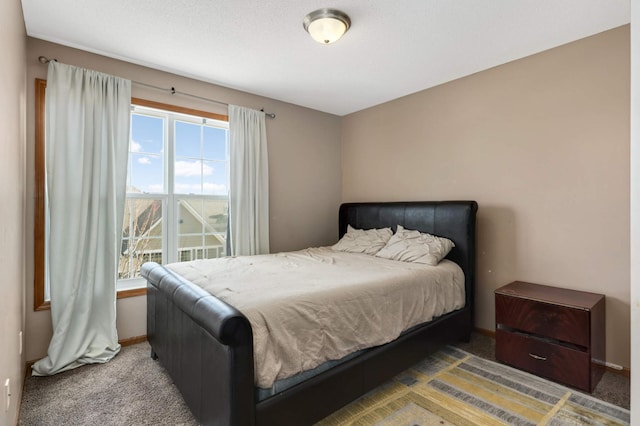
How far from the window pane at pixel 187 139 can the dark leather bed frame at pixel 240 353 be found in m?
1.27

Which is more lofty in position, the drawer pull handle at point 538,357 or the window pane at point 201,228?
the window pane at point 201,228

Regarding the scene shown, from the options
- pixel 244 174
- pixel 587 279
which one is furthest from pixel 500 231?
pixel 244 174

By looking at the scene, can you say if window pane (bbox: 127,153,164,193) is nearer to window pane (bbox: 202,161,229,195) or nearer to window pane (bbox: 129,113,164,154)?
window pane (bbox: 129,113,164,154)

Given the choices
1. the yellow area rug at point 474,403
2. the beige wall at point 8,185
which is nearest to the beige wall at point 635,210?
the yellow area rug at point 474,403

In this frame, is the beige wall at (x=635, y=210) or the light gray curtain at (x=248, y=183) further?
the light gray curtain at (x=248, y=183)

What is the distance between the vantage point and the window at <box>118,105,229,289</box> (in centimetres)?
294

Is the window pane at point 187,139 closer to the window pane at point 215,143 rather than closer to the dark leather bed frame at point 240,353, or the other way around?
the window pane at point 215,143

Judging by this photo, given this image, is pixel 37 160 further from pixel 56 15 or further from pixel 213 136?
pixel 213 136

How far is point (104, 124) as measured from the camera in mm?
2619

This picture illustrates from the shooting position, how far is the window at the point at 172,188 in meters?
2.94

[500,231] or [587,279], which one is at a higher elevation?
[500,231]

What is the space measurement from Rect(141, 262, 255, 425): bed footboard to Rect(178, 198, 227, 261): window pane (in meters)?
1.03

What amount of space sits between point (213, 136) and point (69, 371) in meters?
2.38

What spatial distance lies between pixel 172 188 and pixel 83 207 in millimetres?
773
